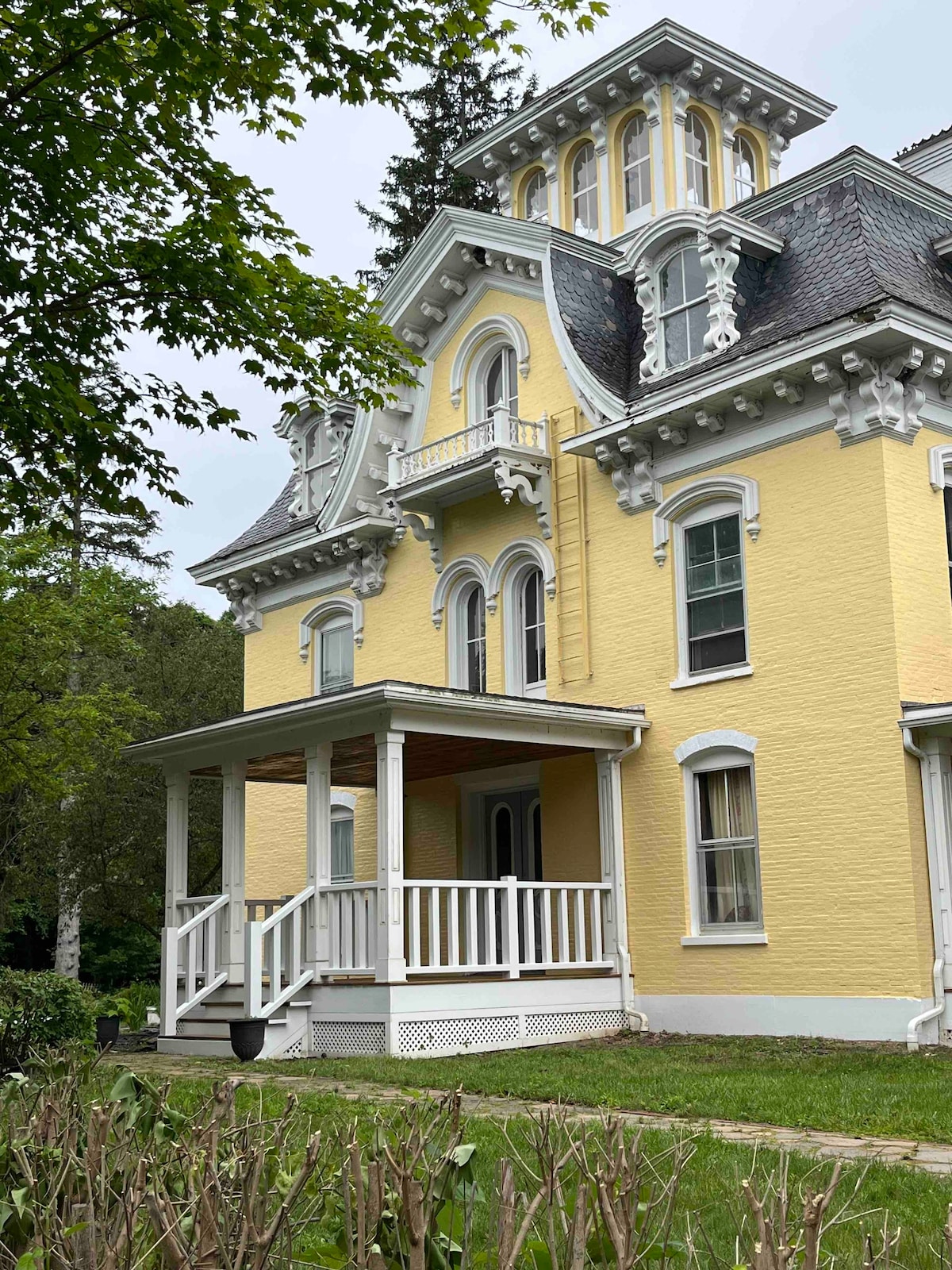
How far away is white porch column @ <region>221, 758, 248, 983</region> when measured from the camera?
16375 millimetres

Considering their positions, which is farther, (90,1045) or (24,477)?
(90,1045)

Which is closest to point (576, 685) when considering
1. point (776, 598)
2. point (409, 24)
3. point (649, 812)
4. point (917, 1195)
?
point (649, 812)

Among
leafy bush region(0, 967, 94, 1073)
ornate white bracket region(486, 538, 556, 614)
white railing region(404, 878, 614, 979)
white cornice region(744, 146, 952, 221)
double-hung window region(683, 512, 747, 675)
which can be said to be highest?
white cornice region(744, 146, 952, 221)

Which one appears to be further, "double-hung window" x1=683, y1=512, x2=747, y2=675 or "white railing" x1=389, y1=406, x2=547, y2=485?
"white railing" x1=389, y1=406, x2=547, y2=485

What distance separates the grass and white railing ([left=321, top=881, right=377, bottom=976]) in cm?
666

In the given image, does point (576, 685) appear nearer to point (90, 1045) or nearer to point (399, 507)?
point (399, 507)

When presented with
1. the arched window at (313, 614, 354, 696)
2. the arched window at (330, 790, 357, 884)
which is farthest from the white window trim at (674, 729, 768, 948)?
the arched window at (313, 614, 354, 696)

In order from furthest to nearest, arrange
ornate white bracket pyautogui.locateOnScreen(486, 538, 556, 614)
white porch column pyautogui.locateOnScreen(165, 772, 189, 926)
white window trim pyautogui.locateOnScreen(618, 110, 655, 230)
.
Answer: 1. white window trim pyautogui.locateOnScreen(618, 110, 655, 230)
2. ornate white bracket pyautogui.locateOnScreen(486, 538, 556, 614)
3. white porch column pyautogui.locateOnScreen(165, 772, 189, 926)

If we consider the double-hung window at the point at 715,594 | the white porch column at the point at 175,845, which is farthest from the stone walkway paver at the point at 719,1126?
the double-hung window at the point at 715,594

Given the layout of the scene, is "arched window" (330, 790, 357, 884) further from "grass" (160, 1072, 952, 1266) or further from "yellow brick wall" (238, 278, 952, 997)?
"grass" (160, 1072, 952, 1266)

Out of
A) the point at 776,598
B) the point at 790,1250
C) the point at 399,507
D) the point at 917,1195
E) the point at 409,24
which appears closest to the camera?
the point at 790,1250

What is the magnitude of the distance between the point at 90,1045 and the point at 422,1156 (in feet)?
31.1

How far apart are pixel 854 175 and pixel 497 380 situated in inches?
215

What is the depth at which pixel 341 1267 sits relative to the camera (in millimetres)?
3264
